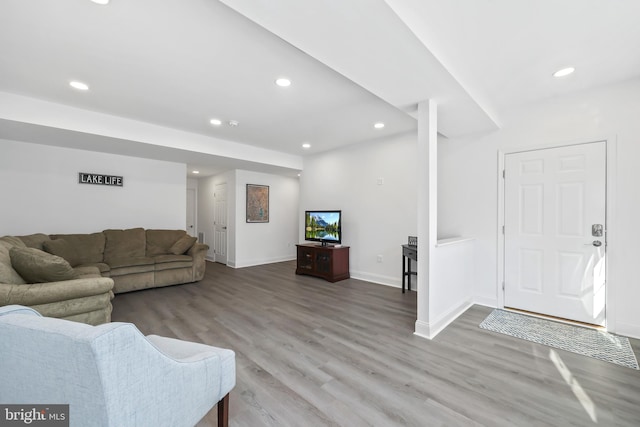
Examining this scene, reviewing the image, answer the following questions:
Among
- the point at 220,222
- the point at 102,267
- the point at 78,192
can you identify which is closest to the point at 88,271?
the point at 102,267

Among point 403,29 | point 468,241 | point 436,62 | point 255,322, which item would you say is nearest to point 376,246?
point 468,241

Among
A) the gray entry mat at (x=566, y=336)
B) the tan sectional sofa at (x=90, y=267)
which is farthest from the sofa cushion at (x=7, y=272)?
the gray entry mat at (x=566, y=336)

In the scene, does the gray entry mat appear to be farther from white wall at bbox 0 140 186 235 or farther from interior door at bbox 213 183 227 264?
white wall at bbox 0 140 186 235

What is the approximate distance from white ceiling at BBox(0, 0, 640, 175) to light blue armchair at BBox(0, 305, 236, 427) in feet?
5.63

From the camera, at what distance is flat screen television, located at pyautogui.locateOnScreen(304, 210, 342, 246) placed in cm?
498

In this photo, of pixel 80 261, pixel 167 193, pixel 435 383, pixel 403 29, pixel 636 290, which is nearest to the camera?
pixel 403 29

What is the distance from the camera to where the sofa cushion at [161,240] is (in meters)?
4.75

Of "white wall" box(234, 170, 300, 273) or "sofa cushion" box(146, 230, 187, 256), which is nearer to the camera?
"sofa cushion" box(146, 230, 187, 256)

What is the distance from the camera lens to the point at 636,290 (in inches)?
103

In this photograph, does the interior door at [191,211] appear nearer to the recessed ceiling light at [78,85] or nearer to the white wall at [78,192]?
the white wall at [78,192]

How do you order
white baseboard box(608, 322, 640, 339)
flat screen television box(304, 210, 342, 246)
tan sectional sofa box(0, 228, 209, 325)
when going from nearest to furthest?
tan sectional sofa box(0, 228, 209, 325)
white baseboard box(608, 322, 640, 339)
flat screen television box(304, 210, 342, 246)

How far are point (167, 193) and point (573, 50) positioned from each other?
617 centimetres

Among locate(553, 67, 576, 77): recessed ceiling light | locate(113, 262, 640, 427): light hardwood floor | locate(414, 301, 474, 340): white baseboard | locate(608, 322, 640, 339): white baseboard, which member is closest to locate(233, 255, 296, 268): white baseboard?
locate(113, 262, 640, 427): light hardwood floor

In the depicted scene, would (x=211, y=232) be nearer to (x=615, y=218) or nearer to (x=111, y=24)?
(x=111, y=24)
